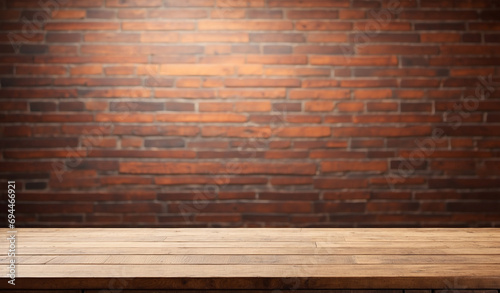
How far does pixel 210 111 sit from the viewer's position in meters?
2.55

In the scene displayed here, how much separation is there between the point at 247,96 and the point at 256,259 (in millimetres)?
1281

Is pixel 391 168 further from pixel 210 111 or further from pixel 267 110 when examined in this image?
pixel 210 111

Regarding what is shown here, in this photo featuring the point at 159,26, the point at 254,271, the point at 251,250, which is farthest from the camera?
the point at 159,26

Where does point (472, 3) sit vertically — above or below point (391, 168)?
above

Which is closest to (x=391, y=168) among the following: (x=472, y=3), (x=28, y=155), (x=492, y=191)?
(x=492, y=191)

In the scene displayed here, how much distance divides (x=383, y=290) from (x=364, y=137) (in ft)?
4.57

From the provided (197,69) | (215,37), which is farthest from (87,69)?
(215,37)

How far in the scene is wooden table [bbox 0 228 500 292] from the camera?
1258mm

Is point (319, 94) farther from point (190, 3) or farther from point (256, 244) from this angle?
point (256, 244)

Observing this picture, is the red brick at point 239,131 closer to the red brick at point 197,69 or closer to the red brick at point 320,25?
the red brick at point 197,69

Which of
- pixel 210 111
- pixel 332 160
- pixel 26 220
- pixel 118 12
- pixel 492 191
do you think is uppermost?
pixel 118 12

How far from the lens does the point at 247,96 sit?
8.34 feet

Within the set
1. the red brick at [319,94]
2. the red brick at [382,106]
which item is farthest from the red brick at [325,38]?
the red brick at [382,106]

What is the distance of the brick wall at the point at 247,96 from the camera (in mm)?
2533
